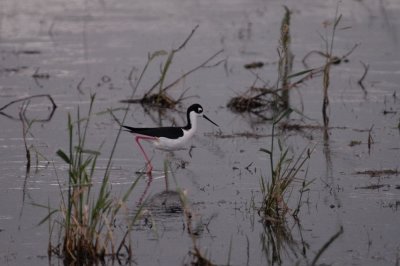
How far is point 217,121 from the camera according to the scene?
13.2 meters

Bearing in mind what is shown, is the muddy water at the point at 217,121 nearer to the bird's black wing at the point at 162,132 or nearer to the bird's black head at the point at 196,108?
the bird's black wing at the point at 162,132

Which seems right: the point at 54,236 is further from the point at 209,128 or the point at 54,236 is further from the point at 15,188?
the point at 209,128

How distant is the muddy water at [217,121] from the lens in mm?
8156

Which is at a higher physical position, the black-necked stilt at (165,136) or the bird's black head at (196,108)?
the bird's black head at (196,108)

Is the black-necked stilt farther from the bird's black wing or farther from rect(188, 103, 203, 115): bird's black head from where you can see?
rect(188, 103, 203, 115): bird's black head

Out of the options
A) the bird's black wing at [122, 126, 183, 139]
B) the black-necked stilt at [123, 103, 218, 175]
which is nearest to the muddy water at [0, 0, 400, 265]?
the black-necked stilt at [123, 103, 218, 175]

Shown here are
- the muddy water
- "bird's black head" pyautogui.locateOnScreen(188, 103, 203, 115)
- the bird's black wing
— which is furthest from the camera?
"bird's black head" pyautogui.locateOnScreen(188, 103, 203, 115)

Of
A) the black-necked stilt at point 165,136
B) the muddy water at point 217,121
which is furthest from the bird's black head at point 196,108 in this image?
the muddy water at point 217,121

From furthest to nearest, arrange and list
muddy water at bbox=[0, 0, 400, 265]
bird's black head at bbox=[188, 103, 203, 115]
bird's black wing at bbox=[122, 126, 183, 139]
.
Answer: bird's black head at bbox=[188, 103, 203, 115], bird's black wing at bbox=[122, 126, 183, 139], muddy water at bbox=[0, 0, 400, 265]

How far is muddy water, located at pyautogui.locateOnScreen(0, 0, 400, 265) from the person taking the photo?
321 inches

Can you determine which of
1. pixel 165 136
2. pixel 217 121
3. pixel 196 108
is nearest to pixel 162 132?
pixel 165 136

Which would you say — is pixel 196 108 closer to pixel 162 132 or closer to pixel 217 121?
pixel 162 132

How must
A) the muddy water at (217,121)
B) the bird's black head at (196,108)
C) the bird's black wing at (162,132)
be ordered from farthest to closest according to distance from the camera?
1. the bird's black head at (196,108)
2. the bird's black wing at (162,132)
3. the muddy water at (217,121)

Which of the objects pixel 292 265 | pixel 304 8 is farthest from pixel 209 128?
pixel 304 8
